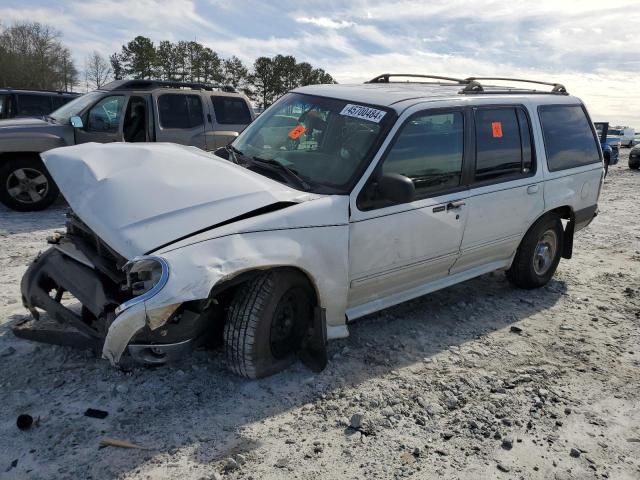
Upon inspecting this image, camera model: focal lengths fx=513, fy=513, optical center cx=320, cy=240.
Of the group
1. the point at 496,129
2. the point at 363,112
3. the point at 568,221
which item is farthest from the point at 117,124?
the point at 568,221

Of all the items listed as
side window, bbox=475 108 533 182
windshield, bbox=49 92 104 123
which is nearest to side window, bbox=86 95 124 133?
windshield, bbox=49 92 104 123

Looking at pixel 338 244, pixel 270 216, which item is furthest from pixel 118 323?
pixel 338 244

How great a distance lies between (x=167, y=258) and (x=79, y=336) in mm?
1001

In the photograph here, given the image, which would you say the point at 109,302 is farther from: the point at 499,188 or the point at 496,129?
the point at 496,129

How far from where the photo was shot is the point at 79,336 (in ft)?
10.4

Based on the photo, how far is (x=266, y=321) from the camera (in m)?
3.16

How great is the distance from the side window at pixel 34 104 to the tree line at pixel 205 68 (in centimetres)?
3709

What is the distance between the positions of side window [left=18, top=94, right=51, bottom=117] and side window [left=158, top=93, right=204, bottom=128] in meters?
6.62

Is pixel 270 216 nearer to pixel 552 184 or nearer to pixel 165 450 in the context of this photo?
pixel 165 450

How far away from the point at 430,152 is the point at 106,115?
20.2 feet

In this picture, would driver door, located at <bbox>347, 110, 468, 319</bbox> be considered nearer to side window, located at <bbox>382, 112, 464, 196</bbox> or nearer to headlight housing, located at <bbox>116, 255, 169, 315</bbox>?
side window, located at <bbox>382, 112, 464, 196</bbox>

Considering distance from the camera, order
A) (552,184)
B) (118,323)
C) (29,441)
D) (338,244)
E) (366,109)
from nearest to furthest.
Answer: (118,323) → (29,441) → (338,244) → (366,109) → (552,184)

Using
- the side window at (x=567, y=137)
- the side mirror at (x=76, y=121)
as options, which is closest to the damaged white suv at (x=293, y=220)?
the side window at (x=567, y=137)

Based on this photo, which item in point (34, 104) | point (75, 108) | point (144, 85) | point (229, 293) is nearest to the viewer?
point (229, 293)
